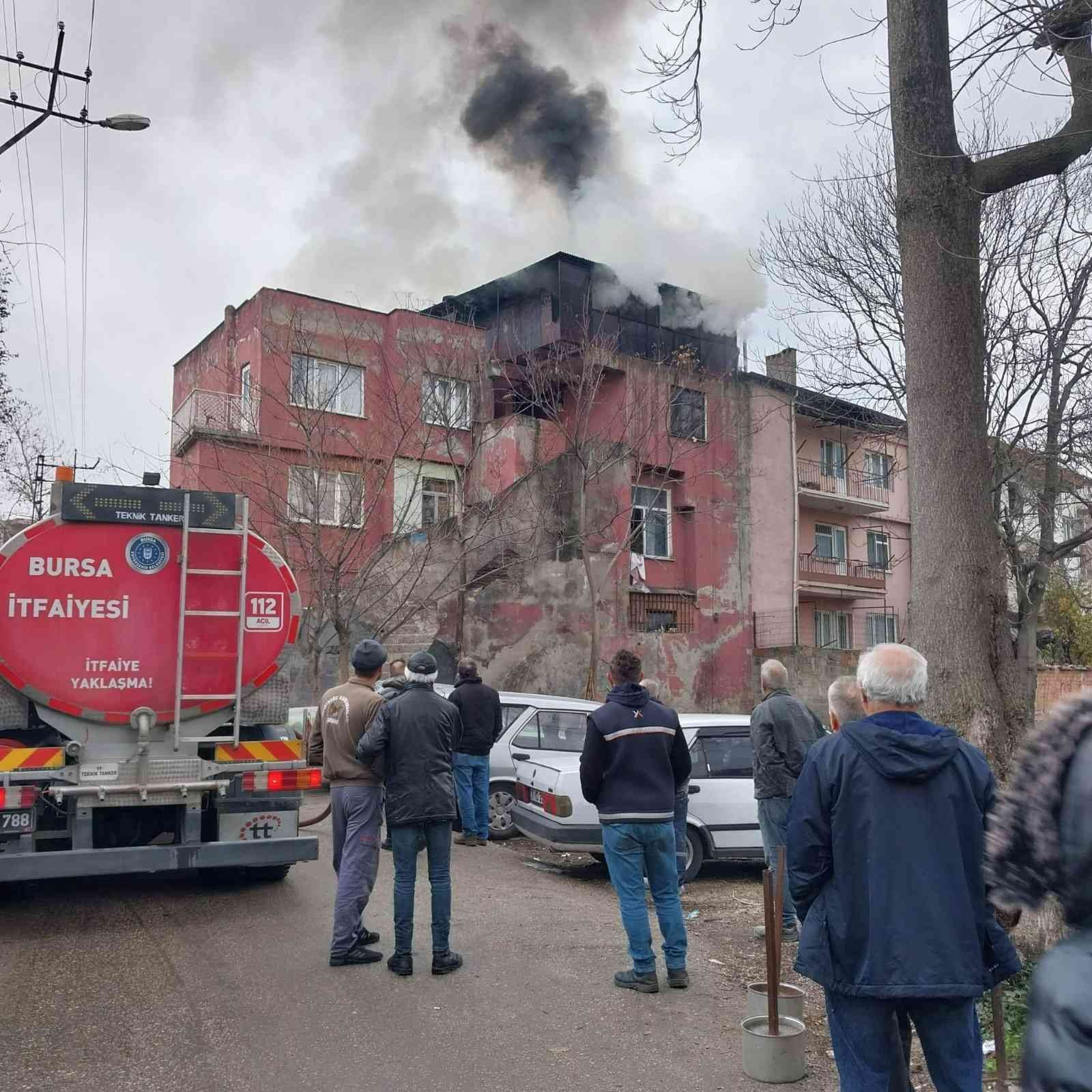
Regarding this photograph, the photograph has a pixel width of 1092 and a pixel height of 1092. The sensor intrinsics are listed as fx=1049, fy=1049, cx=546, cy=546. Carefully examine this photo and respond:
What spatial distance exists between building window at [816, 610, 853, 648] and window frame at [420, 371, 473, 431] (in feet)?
59.1

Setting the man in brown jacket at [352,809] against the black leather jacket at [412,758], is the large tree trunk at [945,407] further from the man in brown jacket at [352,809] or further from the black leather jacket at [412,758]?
the man in brown jacket at [352,809]

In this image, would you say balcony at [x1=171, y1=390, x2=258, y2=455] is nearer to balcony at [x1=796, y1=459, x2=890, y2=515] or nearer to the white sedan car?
the white sedan car

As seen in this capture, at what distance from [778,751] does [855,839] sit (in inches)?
163

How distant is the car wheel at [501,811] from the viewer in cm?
1141

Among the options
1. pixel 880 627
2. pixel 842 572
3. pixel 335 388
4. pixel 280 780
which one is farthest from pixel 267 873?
pixel 880 627

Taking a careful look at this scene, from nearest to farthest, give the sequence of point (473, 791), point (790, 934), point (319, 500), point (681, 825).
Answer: point (790, 934) < point (681, 825) < point (473, 791) < point (319, 500)

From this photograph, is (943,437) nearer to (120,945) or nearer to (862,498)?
(120,945)

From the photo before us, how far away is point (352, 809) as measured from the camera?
21.1 ft

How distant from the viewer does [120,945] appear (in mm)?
6742

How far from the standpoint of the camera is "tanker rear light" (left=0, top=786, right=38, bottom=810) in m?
6.71

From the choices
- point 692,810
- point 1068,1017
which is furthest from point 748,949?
point 1068,1017

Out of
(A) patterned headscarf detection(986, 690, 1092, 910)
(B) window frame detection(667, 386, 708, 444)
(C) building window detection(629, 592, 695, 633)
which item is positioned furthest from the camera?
(C) building window detection(629, 592, 695, 633)

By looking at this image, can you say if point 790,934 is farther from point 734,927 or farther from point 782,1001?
point 782,1001

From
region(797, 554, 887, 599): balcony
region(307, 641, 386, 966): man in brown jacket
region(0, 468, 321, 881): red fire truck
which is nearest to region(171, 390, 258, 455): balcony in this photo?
region(0, 468, 321, 881): red fire truck
